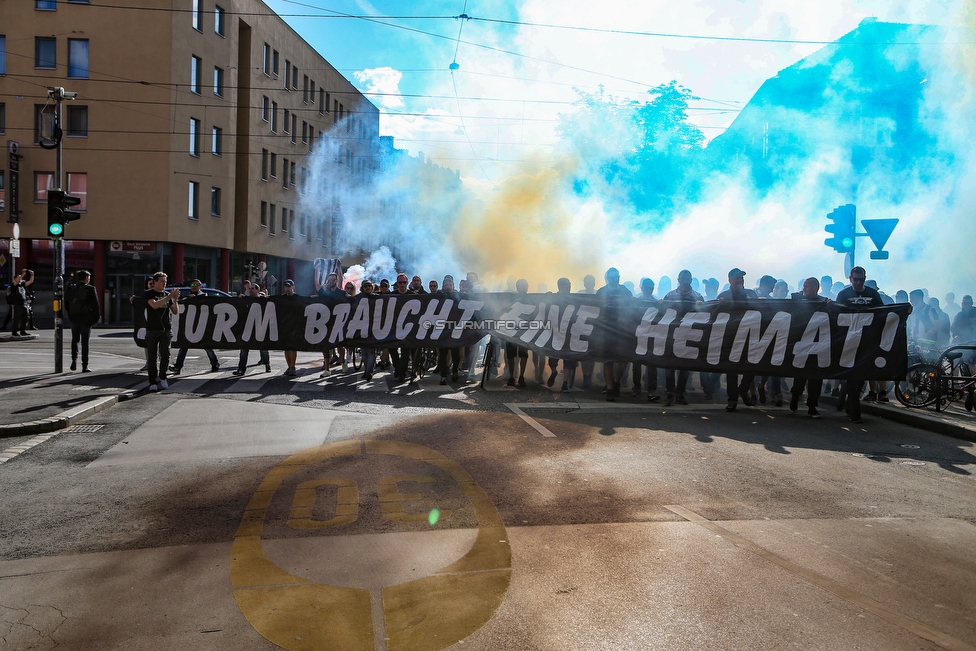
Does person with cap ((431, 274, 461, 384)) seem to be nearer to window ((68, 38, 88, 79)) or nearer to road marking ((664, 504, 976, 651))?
road marking ((664, 504, 976, 651))

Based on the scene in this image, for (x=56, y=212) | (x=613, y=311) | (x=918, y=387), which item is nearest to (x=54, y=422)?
(x=56, y=212)

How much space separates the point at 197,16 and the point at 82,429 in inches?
1281

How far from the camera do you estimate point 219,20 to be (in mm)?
36812

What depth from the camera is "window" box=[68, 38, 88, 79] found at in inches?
1284

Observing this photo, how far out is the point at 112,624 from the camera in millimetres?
3504

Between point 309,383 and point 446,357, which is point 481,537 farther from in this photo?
point 309,383

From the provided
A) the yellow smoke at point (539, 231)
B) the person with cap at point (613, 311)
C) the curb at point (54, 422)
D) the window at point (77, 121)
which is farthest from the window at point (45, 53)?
the person with cap at point (613, 311)

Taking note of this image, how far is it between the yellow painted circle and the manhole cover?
4.45 m

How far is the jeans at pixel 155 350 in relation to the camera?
1134 centimetres

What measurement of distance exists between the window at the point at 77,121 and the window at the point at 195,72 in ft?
16.1

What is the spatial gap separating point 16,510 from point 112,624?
2.52m

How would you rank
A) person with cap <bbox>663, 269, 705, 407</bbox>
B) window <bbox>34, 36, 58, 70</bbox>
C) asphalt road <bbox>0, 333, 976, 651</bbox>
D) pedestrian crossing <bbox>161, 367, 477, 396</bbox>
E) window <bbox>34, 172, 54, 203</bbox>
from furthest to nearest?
window <bbox>34, 172, 54, 203</bbox> → window <bbox>34, 36, 58, 70</bbox> → pedestrian crossing <bbox>161, 367, 477, 396</bbox> → person with cap <bbox>663, 269, 705, 407</bbox> → asphalt road <bbox>0, 333, 976, 651</bbox>

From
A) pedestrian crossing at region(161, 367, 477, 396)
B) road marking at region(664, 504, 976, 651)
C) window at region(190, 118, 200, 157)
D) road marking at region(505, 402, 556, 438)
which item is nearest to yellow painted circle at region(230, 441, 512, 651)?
road marking at region(664, 504, 976, 651)

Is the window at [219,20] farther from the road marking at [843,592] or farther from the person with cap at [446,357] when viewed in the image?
the road marking at [843,592]
